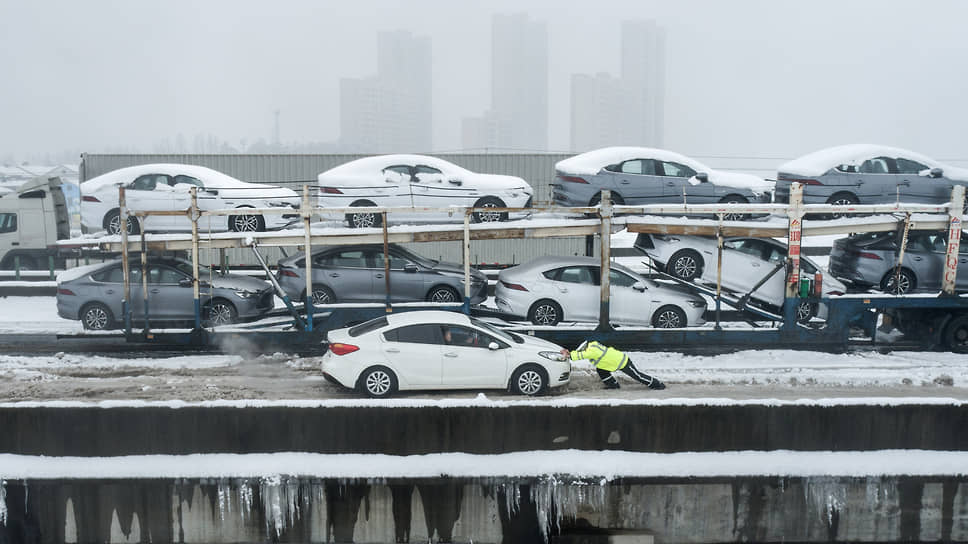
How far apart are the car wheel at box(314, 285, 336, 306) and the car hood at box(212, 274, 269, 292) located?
3.07ft

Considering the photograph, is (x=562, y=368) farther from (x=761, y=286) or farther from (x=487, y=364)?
(x=761, y=286)

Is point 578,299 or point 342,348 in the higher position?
point 578,299

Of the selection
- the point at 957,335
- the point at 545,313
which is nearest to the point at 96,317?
the point at 545,313

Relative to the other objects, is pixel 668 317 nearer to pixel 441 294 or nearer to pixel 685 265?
pixel 685 265

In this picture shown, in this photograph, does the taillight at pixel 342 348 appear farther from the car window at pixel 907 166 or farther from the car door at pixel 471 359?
the car window at pixel 907 166

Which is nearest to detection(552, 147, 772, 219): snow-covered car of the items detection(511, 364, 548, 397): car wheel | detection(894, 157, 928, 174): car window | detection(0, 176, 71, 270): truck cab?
detection(894, 157, 928, 174): car window

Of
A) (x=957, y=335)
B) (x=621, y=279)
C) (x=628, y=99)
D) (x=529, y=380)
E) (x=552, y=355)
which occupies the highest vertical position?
(x=628, y=99)

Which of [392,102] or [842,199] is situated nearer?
[842,199]

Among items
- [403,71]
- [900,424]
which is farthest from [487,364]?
[403,71]

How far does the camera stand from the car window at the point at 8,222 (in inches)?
846

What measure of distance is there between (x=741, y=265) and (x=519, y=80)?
129461 mm

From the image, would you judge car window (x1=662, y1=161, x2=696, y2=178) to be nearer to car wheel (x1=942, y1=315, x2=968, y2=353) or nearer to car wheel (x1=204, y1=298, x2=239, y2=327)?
car wheel (x1=942, y1=315, x2=968, y2=353)

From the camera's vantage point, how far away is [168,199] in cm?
1538

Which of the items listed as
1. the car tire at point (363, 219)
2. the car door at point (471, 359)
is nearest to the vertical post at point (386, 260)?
the car tire at point (363, 219)
